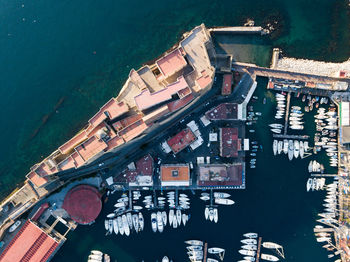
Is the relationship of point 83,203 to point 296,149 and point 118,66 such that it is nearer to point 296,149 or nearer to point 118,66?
point 118,66

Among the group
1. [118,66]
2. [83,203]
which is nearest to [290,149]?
[118,66]

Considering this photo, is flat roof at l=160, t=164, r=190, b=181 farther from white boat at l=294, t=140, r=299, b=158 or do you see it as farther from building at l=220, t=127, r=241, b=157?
white boat at l=294, t=140, r=299, b=158

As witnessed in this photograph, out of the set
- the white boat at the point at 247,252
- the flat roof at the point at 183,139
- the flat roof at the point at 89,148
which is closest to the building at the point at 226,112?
the flat roof at the point at 183,139

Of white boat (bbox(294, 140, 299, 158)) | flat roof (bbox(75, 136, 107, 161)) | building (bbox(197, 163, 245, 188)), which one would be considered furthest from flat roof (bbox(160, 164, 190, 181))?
white boat (bbox(294, 140, 299, 158))

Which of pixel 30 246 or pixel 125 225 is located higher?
pixel 125 225

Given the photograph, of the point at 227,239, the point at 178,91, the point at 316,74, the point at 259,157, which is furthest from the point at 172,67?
the point at 227,239

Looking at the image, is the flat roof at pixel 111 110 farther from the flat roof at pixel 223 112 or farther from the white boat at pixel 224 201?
the white boat at pixel 224 201
